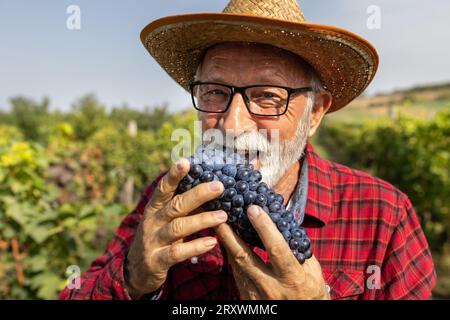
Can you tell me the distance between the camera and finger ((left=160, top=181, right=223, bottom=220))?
1.63m

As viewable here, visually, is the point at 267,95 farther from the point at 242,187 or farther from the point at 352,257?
the point at 352,257

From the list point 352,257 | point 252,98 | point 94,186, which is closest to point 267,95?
point 252,98

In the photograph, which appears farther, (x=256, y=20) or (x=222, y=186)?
(x=256, y=20)

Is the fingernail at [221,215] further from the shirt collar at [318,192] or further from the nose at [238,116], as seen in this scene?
the shirt collar at [318,192]

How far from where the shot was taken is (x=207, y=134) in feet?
7.26

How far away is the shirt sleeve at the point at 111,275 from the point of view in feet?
6.90

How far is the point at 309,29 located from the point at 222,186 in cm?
85

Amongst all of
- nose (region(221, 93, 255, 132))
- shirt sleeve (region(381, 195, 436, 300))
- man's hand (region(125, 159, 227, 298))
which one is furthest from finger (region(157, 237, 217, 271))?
shirt sleeve (region(381, 195, 436, 300))

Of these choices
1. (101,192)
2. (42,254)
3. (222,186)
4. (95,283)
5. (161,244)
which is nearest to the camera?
(222,186)

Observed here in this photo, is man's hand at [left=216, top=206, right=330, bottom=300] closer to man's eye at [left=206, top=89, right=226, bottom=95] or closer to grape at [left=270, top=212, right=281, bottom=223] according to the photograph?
grape at [left=270, top=212, right=281, bottom=223]

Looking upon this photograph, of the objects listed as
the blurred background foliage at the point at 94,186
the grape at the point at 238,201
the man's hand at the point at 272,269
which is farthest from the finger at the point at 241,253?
the blurred background foliage at the point at 94,186
